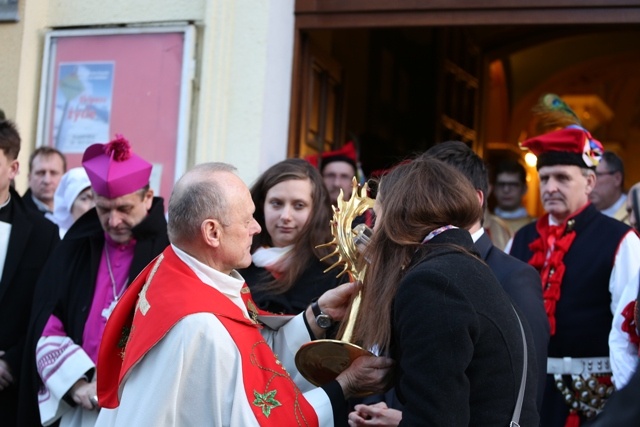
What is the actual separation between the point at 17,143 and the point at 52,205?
171cm

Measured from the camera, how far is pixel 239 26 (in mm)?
6410

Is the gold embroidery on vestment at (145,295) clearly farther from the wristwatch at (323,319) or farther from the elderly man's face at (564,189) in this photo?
the elderly man's face at (564,189)

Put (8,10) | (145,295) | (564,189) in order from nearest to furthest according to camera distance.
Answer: (145,295) → (564,189) → (8,10)

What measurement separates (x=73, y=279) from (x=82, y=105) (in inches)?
91.5

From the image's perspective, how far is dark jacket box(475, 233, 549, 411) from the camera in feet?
12.9

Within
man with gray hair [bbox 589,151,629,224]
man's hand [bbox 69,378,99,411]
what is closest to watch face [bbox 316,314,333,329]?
man's hand [bbox 69,378,99,411]

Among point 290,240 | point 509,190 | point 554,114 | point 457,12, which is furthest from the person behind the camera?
point 509,190

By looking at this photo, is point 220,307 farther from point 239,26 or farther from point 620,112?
point 620,112

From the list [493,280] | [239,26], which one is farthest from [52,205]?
[493,280]

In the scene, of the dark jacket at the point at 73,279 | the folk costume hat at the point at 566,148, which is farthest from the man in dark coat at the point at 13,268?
the folk costume hat at the point at 566,148

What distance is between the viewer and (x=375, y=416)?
10.0 ft

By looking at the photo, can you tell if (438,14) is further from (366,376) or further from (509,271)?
(366,376)

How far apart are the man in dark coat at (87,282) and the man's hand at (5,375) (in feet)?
0.40

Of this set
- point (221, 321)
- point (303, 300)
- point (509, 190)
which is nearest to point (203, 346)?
point (221, 321)
